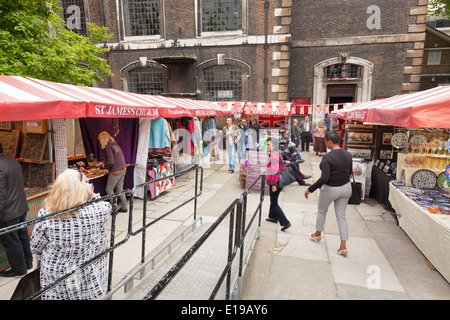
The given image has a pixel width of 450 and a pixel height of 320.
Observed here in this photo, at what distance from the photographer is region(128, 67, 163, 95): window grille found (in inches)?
717

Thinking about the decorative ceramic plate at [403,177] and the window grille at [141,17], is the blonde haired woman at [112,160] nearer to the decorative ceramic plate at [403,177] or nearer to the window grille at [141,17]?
the decorative ceramic plate at [403,177]

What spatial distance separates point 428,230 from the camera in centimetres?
406

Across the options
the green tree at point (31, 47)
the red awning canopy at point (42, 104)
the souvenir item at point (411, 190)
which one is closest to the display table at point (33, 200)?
the red awning canopy at point (42, 104)

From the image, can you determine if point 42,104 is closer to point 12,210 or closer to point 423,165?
point 12,210

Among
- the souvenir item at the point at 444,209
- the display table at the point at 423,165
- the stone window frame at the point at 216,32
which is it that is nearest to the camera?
the souvenir item at the point at 444,209

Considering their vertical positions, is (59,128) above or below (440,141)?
above

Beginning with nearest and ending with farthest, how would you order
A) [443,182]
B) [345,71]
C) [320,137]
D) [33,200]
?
1. [33,200]
2. [443,182]
3. [320,137]
4. [345,71]

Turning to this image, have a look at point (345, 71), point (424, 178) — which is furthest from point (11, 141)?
point (345, 71)

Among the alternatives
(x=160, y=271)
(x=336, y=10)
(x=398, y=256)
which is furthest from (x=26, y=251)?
(x=336, y=10)

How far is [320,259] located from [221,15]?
1634 centimetres

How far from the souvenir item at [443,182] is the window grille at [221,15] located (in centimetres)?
1447

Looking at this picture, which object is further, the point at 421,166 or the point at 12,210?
the point at 421,166

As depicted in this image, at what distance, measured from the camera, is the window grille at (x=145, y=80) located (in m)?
18.2

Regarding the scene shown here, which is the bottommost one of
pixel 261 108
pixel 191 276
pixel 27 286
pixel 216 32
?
pixel 191 276
